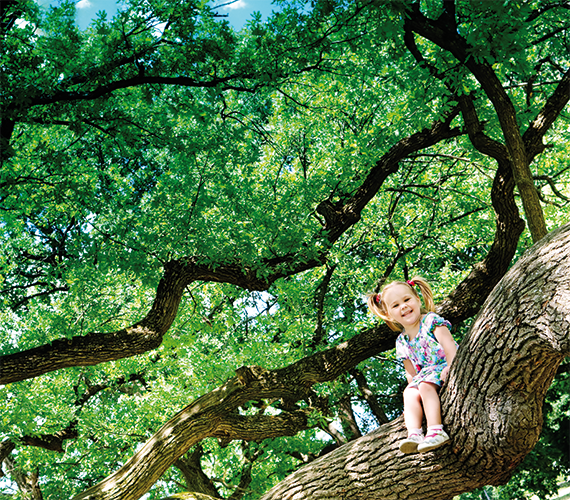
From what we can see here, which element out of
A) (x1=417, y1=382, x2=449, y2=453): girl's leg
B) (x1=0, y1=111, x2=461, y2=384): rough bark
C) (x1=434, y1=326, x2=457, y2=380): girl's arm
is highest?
(x1=0, y1=111, x2=461, y2=384): rough bark

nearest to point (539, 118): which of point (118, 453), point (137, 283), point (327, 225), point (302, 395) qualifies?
point (327, 225)

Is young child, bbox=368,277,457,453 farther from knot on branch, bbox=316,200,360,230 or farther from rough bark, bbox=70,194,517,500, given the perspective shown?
knot on branch, bbox=316,200,360,230

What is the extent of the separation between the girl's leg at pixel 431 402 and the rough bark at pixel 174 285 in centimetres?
388

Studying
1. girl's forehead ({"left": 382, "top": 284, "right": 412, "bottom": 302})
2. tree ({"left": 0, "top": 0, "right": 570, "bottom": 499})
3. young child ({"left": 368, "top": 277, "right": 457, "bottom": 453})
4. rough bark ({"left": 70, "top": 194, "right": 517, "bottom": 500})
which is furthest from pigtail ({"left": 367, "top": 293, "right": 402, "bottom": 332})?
rough bark ({"left": 70, "top": 194, "right": 517, "bottom": 500})

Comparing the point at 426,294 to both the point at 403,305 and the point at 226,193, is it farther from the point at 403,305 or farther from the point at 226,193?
the point at 226,193

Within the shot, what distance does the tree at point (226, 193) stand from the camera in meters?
5.47

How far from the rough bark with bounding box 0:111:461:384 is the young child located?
3.09 m

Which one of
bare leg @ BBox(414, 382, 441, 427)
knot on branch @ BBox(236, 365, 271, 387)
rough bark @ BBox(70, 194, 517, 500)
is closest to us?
bare leg @ BBox(414, 382, 441, 427)

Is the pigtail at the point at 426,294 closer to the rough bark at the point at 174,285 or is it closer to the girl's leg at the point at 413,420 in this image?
the girl's leg at the point at 413,420

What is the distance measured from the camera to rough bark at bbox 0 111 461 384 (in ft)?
20.8

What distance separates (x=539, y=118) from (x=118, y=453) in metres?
10.9

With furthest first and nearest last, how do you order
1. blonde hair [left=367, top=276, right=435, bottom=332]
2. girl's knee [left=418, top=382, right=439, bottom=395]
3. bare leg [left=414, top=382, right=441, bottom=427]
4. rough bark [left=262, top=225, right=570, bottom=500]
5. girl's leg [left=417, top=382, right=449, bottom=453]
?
1. blonde hair [left=367, top=276, right=435, bottom=332]
2. girl's knee [left=418, top=382, right=439, bottom=395]
3. bare leg [left=414, top=382, right=441, bottom=427]
4. girl's leg [left=417, top=382, right=449, bottom=453]
5. rough bark [left=262, top=225, right=570, bottom=500]

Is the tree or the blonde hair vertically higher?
the tree

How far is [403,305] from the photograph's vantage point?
397cm
